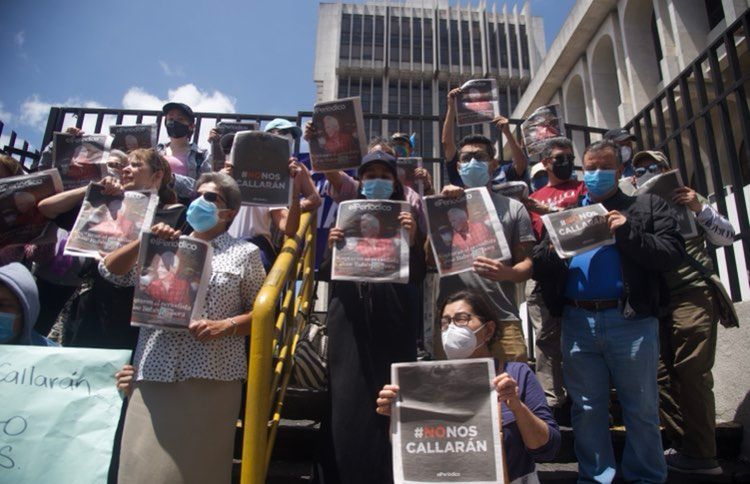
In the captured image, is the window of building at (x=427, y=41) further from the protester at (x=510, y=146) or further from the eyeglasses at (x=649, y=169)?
the eyeglasses at (x=649, y=169)

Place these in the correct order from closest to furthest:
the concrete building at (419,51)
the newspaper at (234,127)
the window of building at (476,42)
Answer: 1. the newspaper at (234,127)
2. the concrete building at (419,51)
3. the window of building at (476,42)

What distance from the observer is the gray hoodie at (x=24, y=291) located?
2555mm

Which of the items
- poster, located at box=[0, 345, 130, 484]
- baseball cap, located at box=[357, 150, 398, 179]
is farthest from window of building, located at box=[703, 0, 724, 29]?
poster, located at box=[0, 345, 130, 484]

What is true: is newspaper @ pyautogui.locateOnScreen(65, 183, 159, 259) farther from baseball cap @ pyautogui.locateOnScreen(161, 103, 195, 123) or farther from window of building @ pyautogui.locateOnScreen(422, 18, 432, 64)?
window of building @ pyautogui.locateOnScreen(422, 18, 432, 64)

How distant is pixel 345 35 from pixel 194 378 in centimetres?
4495

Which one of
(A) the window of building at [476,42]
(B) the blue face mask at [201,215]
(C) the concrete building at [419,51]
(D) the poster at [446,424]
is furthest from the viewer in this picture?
(A) the window of building at [476,42]

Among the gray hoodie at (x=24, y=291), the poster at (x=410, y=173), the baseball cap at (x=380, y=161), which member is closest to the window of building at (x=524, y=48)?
the poster at (x=410, y=173)

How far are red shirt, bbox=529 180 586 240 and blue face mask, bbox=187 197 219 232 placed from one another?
92.7 inches

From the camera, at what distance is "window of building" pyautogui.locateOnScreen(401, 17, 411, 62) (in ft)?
143

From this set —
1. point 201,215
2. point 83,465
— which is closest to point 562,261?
point 201,215

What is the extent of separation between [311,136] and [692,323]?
3.17 m

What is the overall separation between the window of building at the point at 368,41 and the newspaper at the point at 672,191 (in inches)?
1619

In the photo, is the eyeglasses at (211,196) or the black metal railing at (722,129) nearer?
the eyeglasses at (211,196)

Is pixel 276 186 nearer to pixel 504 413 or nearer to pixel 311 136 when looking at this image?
pixel 311 136
